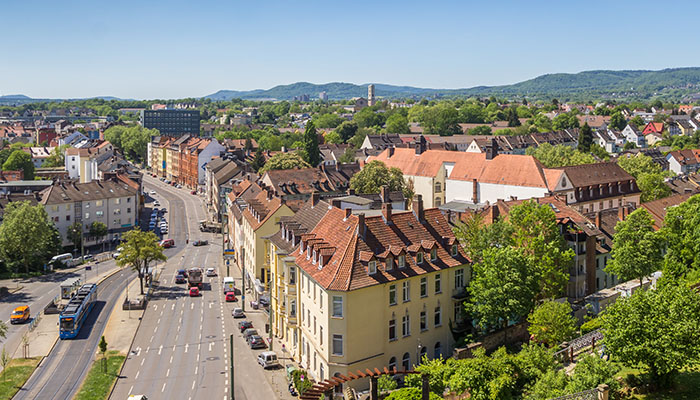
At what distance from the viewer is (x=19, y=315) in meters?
70.3

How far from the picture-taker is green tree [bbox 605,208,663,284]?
5338 cm

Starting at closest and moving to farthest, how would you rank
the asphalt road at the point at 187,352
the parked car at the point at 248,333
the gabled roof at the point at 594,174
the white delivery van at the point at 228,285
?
the asphalt road at the point at 187,352 → the parked car at the point at 248,333 → the white delivery van at the point at 228,285 → the gabled roof at the point at 594,174

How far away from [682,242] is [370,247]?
26.3 metres

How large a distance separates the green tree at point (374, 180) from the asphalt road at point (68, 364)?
41741mm

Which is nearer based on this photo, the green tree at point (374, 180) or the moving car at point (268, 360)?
the moving car at point (268, 360)

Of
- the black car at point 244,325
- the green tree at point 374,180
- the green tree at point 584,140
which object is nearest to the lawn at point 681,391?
the black car at point 244,325

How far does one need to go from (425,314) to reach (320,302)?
8601 millimetres

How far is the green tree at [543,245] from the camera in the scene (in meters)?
52.8

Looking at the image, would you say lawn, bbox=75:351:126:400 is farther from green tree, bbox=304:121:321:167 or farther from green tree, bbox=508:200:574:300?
green tree, bbox=304:121:321:167

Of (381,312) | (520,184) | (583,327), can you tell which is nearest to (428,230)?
(381,312)

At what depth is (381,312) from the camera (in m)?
47.8

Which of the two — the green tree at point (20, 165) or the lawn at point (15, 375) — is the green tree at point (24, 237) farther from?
the green tree at point (20, 165)

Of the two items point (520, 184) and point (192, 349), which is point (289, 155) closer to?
point (520, 184)

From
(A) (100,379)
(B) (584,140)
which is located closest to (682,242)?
(A) (100,379)
